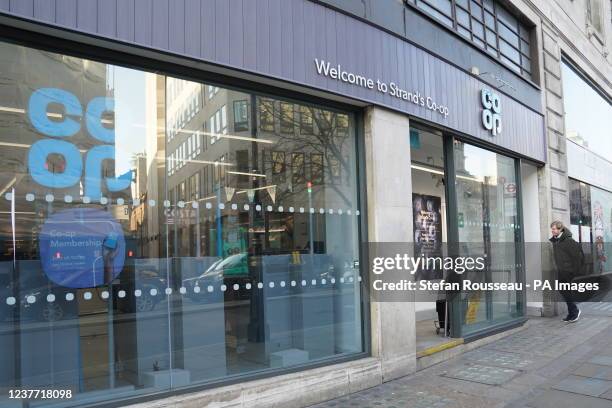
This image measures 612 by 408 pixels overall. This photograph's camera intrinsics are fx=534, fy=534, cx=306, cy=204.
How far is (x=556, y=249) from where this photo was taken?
32.9 feet

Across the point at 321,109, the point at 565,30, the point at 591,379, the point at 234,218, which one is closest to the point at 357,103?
the point at 321,109

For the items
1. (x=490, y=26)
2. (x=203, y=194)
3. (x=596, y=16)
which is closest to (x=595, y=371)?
(x=203, y=194)

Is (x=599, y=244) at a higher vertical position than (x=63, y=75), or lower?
lower

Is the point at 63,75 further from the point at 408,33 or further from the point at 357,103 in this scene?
the point at 408,33

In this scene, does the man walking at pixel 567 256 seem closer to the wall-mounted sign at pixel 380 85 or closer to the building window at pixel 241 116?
the wall-mounted sign at pixel 380 85

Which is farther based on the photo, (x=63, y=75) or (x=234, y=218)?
(x=234, y=218)

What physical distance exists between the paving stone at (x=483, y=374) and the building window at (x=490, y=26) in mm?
4799

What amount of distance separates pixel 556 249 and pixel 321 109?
20.5 ft

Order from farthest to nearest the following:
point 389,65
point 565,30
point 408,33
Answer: point 565,30, point 408,33, point 389,65

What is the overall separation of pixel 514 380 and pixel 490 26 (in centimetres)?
637

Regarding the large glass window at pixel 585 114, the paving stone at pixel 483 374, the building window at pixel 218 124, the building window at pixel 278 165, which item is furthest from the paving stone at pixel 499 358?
the large glass window at pixel 585 114

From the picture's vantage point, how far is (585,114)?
47.9 feet

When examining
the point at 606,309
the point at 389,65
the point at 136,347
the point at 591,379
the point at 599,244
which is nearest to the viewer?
the point at 136,347

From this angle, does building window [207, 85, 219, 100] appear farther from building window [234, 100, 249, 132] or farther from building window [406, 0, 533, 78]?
building window [406, 0, 533, 78]
